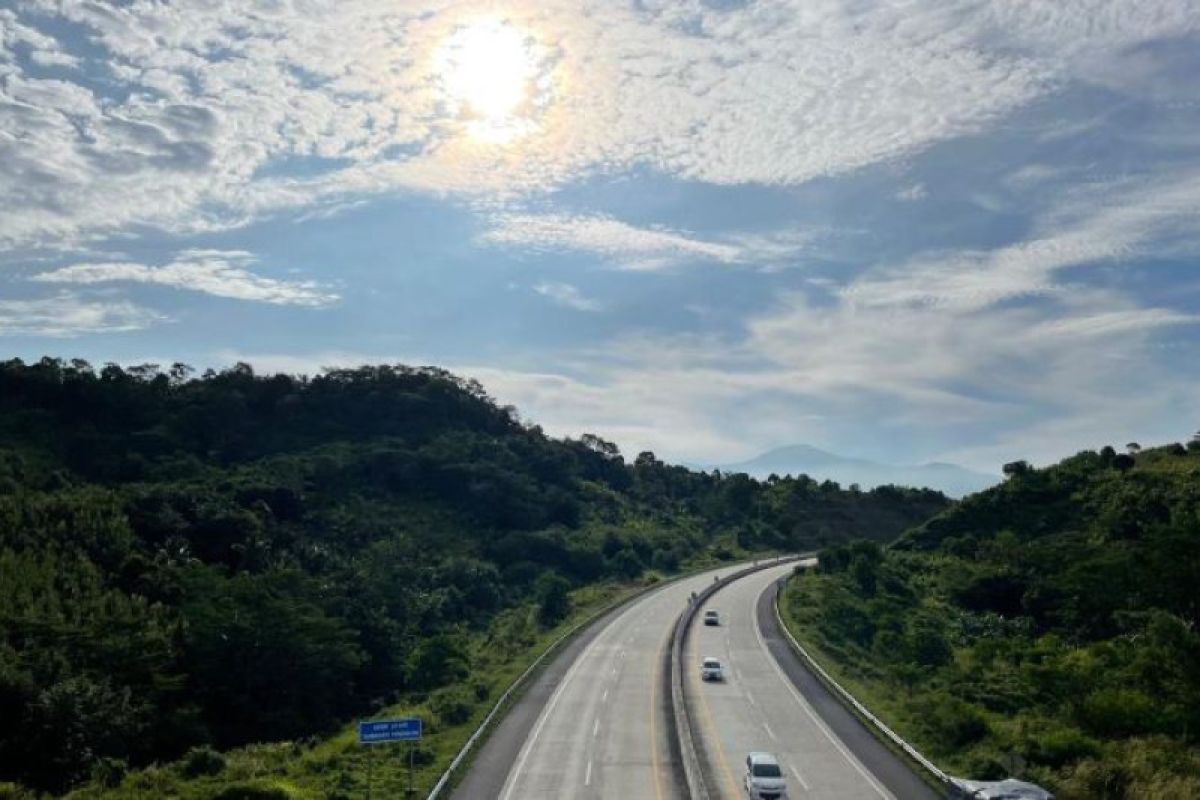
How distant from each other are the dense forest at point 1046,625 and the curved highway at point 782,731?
2.70 metres

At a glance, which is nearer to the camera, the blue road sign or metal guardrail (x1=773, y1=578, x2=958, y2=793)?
the blue road sign

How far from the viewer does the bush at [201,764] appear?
120ft

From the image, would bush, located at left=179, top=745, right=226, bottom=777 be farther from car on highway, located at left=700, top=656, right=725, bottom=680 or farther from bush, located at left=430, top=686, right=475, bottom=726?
car on highway, located at left=700, top=656, right=725, bottom=680

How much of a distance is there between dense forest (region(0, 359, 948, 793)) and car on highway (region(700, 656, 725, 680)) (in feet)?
42.9

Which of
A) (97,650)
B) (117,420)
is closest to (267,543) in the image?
(97,650)

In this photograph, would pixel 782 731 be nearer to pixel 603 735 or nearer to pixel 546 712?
pixel 603 735

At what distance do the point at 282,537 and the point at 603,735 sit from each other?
56.3 m

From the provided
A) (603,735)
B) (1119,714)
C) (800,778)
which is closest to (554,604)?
(603,735)

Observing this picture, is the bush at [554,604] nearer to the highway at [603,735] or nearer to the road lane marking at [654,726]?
the highway at [603,735]

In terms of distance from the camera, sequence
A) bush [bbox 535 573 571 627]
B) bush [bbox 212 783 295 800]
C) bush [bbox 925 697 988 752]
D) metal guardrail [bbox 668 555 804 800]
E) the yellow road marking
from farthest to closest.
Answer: bush [bbox 535 573 571 627] < bush [bbox 925 697 988 752] < the yellow road marking < metal guardrail [bbox 668 555 804 800] < bush [bbox 212 783 295 800]

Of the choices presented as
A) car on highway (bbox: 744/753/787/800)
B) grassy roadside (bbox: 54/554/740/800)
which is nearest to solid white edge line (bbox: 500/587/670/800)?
grassy roadside (bbox: 54/554/740/800)

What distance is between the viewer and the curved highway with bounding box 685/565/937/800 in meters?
33.7

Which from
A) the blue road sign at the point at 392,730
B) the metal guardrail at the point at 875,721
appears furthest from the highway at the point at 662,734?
the blue road sign at the point at 392,730

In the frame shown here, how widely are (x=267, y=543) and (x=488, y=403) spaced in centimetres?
9591
